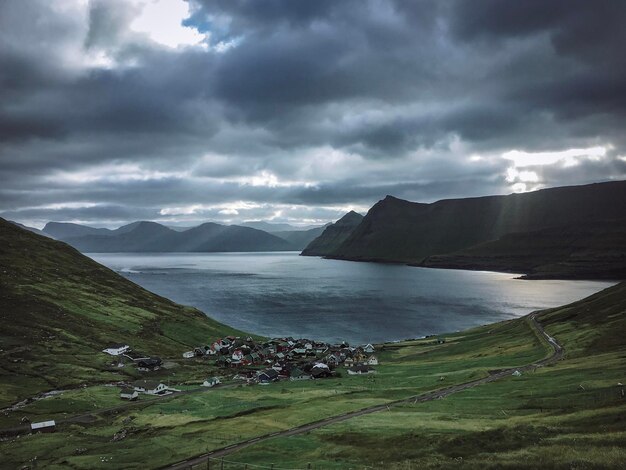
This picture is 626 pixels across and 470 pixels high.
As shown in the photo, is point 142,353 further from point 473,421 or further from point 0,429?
point 473,421

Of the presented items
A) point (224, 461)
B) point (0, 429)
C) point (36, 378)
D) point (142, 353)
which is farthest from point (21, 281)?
point (224, 461)

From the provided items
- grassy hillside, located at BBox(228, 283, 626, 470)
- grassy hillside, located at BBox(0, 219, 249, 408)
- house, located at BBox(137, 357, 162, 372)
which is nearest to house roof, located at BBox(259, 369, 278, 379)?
house, located at BBox(137, 357, 162, 372)

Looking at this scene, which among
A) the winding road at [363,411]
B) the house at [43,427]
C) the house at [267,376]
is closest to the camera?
the winding road at [363,411]

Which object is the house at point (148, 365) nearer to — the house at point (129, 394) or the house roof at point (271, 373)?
the house at point (129, 394)

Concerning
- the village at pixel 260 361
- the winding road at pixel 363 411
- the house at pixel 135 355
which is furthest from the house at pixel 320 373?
the house at pixel 135 355

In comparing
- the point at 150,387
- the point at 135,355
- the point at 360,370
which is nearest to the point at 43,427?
the point at 150,387

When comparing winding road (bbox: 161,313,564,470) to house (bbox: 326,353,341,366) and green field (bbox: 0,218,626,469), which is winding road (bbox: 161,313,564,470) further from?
house (bbox: 326,353,341,366)
